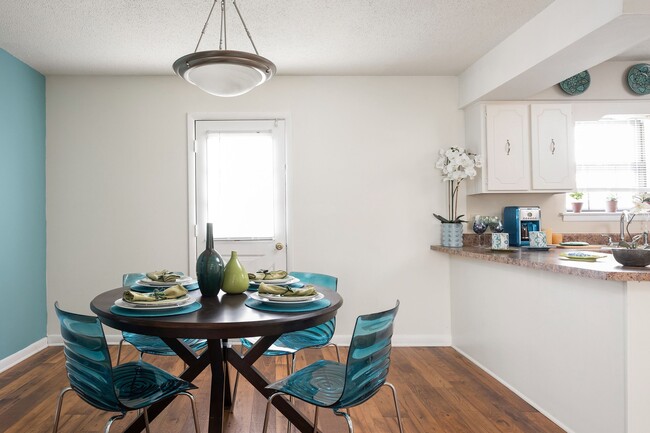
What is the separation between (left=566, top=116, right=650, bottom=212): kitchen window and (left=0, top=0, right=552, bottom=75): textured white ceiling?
153 centimetres

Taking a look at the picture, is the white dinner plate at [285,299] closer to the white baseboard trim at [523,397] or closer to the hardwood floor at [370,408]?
the hardwood floor at [370,408]

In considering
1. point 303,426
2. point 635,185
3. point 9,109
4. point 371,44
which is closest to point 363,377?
point 303,426

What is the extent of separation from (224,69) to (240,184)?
207cm

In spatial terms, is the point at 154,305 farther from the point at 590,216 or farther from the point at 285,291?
the point at 590,216

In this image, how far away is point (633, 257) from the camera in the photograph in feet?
7.12

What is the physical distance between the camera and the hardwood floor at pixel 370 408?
244 centimetres

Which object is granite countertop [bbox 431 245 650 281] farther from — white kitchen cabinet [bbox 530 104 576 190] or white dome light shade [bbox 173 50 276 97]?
white dome light shade [bbox 173 50 276 97]

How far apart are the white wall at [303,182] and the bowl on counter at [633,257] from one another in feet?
6.52

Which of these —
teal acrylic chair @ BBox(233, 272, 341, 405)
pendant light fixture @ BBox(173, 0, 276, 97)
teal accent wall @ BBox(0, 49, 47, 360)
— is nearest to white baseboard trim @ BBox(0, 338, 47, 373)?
teal accent wall @ BBox(0, 49, 47, 360)

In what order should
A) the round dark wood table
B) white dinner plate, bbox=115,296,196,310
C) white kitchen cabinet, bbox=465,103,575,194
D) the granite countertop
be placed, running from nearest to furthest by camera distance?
the round dark wood table < white dinner plate, bbox=115,296,196,310 < the granite countertop < white kitchen cabinet, bbox=465,103,575,194

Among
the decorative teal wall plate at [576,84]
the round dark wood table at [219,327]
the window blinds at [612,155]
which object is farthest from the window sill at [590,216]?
the round dark wood table at [219,327]

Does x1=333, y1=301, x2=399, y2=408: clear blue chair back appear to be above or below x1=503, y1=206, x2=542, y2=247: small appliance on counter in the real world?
below

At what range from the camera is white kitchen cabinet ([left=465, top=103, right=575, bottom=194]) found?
382 cm

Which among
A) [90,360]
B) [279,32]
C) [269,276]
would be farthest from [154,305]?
[279,32]
